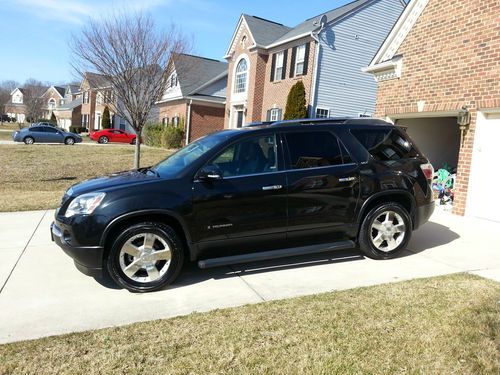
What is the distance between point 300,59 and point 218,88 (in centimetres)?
1044

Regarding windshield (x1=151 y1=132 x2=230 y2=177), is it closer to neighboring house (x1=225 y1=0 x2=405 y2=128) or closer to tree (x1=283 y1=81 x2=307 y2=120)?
tree (x1=283 y1=81 x2=307 y2=120)

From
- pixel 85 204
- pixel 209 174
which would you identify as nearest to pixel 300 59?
pixel 209 174

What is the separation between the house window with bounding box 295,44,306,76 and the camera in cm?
2102

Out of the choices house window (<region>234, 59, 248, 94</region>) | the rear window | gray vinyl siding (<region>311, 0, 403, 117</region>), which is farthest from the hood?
house window (<region>234, 59, 248, 94</region>)

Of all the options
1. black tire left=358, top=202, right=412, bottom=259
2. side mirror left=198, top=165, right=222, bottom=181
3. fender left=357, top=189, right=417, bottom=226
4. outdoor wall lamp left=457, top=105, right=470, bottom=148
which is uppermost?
outdoor wall lamp left=457, top=105, right=470, bottom=148

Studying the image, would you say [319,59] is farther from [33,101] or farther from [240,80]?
[33,101]

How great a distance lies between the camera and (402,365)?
307 centimetres

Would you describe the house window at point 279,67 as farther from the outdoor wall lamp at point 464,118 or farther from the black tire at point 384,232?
the black tire at point 384,232

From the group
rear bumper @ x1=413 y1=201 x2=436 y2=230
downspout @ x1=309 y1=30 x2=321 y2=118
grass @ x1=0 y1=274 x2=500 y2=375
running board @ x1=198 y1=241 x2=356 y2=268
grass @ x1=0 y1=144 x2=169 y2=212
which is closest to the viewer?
grass @ x1=0 y1=274 x2=500 y2=375

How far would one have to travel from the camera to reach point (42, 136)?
29.8m

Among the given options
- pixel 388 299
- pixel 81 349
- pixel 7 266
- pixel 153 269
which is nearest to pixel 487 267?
pixel 388 299

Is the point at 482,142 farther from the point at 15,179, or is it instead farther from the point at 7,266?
the point at 15,179

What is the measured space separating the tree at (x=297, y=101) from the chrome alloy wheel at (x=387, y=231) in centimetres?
1491

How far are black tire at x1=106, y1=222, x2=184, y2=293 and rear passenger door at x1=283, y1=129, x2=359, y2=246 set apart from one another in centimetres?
141
